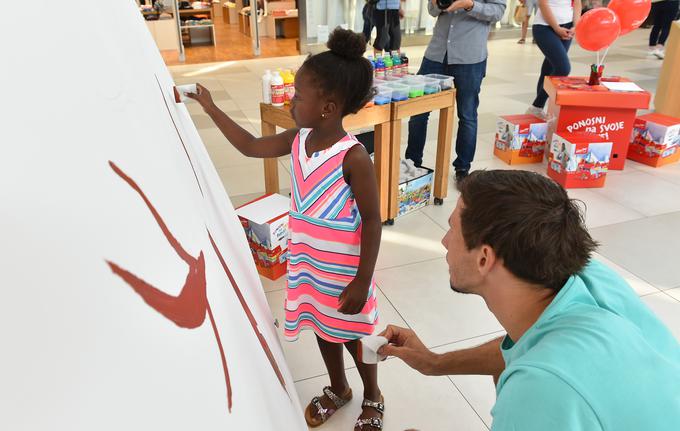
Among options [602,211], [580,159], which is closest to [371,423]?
[602,211]

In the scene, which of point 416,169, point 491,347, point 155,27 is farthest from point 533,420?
point 155,27

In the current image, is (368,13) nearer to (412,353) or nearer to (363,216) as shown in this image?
(363,216)

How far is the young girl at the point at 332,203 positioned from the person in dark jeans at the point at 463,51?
176 centimetres

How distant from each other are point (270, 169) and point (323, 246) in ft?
4.65

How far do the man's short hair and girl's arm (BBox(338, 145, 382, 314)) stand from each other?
0.52 meters

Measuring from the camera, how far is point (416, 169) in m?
3.17

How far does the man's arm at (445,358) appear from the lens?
1176 millimetres

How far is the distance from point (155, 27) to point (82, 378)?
9323 mm

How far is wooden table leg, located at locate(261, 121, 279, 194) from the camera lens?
2.74 m

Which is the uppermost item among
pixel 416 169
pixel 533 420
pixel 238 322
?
pixel 238 322

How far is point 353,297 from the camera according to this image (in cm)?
142

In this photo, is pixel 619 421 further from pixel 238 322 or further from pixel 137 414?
pixel 137 414

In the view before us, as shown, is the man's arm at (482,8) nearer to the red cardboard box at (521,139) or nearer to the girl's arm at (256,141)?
the red cardboard box at (521,139)

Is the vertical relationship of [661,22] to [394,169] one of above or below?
above
